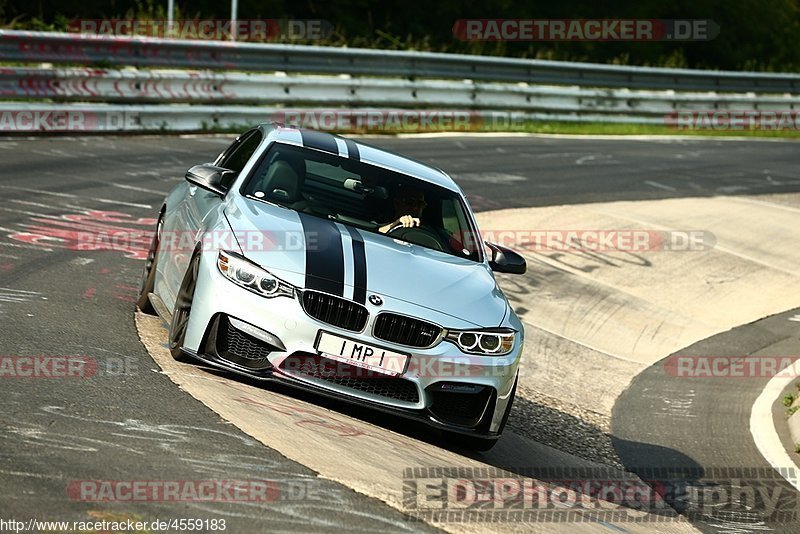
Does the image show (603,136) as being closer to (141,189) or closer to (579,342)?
(141,189)

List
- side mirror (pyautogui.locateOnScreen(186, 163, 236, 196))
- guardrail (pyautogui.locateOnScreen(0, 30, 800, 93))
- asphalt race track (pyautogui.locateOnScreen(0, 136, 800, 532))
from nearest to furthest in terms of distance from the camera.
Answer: asphalt race track (pyautogui.locateOnScreen(0, 136, 800, 532)), side mirror (pyautogui.locateOnScreen(186, 163, 236, 196)), guardrail (pyautogui.locateOnScreen(0, 30, 800, 93))

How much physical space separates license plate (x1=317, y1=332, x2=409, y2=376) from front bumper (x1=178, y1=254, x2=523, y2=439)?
1.3 inches

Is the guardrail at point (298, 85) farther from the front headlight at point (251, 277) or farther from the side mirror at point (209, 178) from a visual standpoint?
the front headlight at point (251, 277)

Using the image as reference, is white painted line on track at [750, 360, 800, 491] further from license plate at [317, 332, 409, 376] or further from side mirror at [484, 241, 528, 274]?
license plate at [317, 332, 409, 376]

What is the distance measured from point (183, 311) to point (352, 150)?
6.45 ft

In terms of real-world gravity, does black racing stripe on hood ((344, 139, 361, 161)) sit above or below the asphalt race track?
above

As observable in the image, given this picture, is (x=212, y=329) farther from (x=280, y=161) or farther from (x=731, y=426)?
(x=731, y=426)

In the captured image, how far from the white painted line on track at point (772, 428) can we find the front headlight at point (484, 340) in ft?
8.13

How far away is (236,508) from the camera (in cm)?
479

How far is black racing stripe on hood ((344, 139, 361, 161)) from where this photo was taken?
8.13 m

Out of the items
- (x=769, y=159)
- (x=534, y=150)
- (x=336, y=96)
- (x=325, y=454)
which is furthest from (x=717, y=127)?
(x=325, y=454)

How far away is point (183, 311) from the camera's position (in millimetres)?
6926

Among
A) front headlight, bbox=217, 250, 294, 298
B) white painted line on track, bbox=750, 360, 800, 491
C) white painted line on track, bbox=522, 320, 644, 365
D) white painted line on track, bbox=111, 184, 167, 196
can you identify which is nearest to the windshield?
front headlight, bbox=217, 250, 294, 298

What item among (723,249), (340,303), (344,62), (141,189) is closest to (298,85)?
(344,62)
